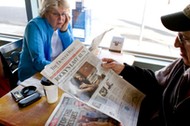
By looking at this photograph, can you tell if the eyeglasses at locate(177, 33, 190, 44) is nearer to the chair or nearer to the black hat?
the black hat

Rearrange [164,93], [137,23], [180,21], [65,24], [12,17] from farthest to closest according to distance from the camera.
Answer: [12,17], [137,23], [65,24], [164,93], [180,21]

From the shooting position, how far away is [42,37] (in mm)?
1428

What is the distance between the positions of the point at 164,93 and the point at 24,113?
0.68 meters

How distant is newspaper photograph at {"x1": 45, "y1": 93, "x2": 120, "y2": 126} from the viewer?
0.81 meters

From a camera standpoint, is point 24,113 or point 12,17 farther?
point 12,17

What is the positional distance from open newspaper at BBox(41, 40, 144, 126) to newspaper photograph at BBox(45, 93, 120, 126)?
0.08 meters

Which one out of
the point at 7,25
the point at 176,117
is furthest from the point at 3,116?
the point at 7,25

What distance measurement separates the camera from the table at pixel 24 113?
2.68 feet

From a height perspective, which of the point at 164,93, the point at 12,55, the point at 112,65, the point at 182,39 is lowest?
the point at 12,55

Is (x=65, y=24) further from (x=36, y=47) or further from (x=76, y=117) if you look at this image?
(x=76, y=117)

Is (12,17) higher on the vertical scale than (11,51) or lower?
higher

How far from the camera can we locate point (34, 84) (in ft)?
→ 3.57

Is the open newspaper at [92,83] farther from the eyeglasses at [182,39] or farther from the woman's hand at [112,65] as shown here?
the eyeglasses at [182,39]

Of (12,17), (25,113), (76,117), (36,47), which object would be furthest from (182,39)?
(12,17)
